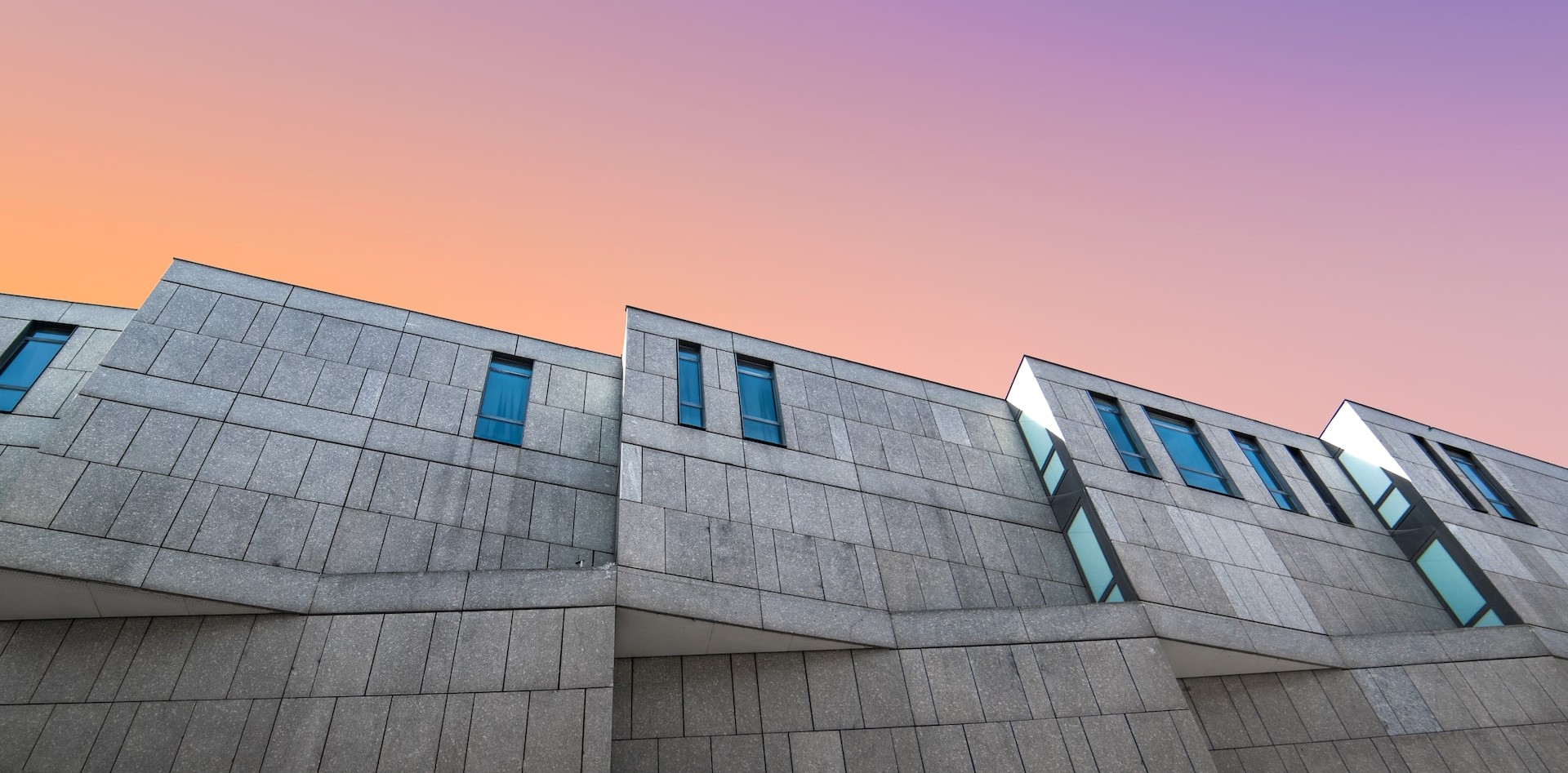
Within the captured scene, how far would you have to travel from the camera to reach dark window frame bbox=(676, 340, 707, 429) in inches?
805

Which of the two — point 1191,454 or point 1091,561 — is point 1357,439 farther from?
point 1091,561

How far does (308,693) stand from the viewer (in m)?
13.4

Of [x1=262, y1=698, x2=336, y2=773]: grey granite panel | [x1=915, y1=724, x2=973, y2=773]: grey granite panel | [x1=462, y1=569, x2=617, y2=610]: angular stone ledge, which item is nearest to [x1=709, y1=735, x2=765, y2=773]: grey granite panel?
[x1=915, y1=724, x2=973, y2=773]: grey granite panel

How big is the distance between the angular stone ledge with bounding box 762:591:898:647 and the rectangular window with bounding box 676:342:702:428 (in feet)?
17.0

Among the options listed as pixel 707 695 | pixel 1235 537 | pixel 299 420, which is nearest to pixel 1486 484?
pixel 1235 537

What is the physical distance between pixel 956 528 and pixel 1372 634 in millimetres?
10520

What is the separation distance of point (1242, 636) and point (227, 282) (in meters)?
24.9

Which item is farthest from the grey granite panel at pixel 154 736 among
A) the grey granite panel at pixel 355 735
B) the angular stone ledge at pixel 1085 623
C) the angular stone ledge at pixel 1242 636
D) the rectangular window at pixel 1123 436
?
the rectangular window at pixel 1123 436

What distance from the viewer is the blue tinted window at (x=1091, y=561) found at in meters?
20.2

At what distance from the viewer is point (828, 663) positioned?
55.3ft

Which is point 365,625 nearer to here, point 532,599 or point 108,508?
point 532,599

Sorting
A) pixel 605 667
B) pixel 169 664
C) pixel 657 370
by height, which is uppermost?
pixel 657 370

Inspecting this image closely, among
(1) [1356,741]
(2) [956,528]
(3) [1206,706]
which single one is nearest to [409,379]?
(2) [956,528]

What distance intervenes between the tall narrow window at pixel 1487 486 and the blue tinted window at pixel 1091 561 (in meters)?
14.7
